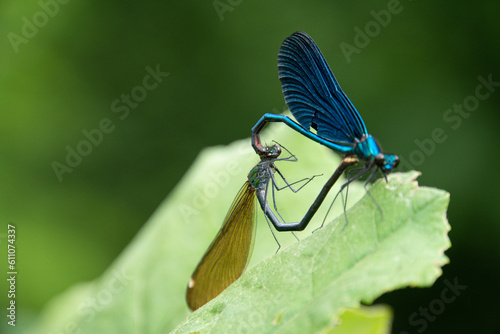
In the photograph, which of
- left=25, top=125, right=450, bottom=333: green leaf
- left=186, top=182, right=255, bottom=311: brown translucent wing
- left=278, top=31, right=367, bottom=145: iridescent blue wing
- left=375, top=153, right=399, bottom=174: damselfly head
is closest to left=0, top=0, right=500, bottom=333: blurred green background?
left=25, top=125, right=450, bottom=333: green leaf

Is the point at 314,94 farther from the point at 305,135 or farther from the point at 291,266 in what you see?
the point at 291,266

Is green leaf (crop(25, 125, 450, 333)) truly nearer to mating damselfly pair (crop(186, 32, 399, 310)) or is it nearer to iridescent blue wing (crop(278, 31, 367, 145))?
mating damselfly pair (crop(186, 32, 399, 310))

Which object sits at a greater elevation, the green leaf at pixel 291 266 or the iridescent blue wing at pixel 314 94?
the iridescent blue wing at pixel 314 94

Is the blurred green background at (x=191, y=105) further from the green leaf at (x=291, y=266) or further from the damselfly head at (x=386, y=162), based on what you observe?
the damselfly head at (x=386, y=162)

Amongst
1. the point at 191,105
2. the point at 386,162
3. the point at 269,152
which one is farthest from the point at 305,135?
the point at 191,105

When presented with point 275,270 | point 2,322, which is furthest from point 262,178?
point 2,322

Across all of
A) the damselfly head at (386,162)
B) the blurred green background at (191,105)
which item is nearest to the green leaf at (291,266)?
the damselfly head at (386,162)
